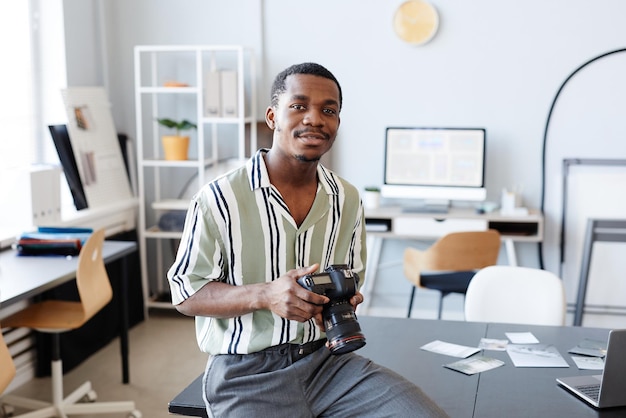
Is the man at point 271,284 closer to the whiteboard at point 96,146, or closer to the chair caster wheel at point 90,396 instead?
the chair caster wheel at point 90,396

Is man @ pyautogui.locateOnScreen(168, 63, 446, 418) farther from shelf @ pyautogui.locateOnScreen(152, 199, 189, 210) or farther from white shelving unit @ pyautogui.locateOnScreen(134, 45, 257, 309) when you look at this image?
shelf @ pyautogui.locateOnScreen(152, 199, 189, 210)

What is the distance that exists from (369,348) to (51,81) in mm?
3064

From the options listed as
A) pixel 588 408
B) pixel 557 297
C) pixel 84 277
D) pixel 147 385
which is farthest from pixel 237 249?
pixel 147 385

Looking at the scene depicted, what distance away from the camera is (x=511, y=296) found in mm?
2879

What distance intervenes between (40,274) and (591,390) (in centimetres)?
226

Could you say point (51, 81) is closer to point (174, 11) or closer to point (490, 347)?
point (174, 11)

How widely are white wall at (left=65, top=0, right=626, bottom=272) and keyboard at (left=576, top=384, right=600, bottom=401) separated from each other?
294cm

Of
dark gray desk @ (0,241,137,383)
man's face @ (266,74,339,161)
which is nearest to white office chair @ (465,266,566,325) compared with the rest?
man's face @ (266,74,339,161)

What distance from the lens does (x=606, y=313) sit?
4.71 metres

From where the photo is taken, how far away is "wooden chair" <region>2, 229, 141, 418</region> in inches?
130

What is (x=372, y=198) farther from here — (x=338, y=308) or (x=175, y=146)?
(x=338, y=308)

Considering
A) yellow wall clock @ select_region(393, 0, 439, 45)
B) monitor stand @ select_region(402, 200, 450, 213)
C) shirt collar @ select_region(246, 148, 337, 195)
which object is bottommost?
monitor stand @ select_region(402, 200, 450, 213)

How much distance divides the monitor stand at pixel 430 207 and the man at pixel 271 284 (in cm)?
285

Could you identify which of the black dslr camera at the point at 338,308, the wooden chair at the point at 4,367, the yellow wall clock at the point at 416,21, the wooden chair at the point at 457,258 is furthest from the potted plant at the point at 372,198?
the black dslr camera at the point at 338,308
